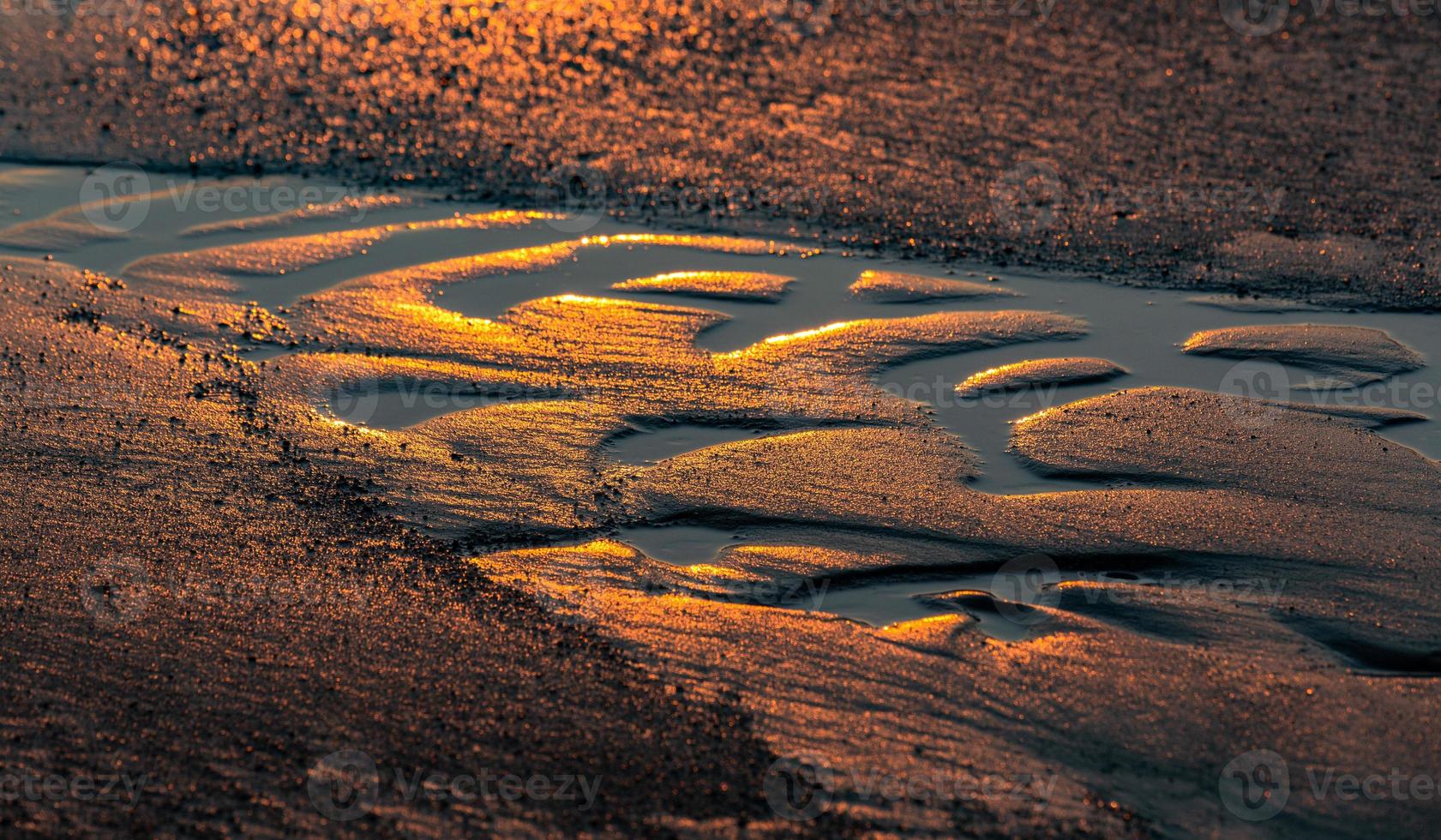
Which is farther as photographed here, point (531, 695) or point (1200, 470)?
point (1200, 470)

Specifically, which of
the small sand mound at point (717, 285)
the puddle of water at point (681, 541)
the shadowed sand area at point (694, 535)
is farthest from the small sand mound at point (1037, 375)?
the puddle of water at point (681, 541)

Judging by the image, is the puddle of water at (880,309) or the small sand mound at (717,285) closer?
the puddle of water at (880,309)

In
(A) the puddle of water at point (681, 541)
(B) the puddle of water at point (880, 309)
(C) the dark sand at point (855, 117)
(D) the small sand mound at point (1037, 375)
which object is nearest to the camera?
(A) the puddle of water at point (681, 541)

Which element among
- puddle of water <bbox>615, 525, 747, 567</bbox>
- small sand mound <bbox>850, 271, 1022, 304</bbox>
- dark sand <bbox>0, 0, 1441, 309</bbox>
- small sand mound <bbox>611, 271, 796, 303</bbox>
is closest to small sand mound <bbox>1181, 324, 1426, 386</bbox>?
dark sand <bbox>0, 0, 1441, 309</bbox>

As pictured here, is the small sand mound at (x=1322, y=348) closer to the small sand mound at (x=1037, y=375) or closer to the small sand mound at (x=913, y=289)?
→ the small sand mound at (x=1037, y=375)

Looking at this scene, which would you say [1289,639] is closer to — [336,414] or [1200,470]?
[1200,470]

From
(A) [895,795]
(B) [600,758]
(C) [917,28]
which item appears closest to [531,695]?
(B) [600,758]

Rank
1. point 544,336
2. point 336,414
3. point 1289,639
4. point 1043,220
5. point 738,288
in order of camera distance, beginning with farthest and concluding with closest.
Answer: point 1043,220 < point 738,288 < point 544,336 < point 336,414 < point 1289,639
